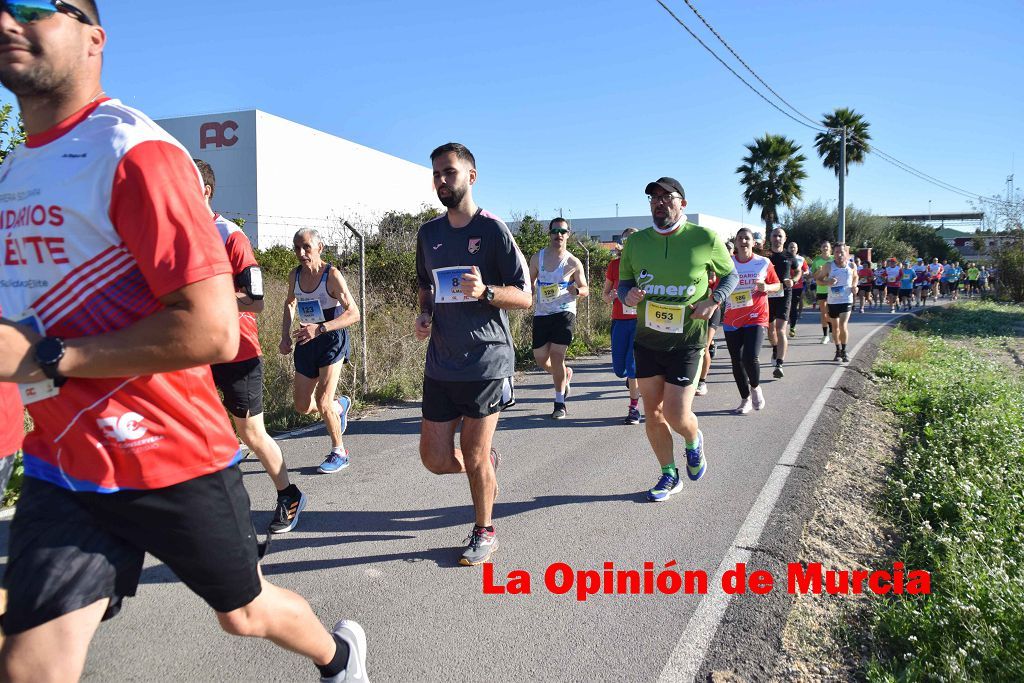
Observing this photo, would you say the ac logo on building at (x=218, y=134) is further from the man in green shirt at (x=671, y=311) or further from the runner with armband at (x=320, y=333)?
the man in green shirt at (x=671, y=311)

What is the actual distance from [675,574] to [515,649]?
1126 mm

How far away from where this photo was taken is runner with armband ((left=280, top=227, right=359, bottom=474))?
5.49 metres

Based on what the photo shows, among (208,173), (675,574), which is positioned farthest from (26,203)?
(675,574)

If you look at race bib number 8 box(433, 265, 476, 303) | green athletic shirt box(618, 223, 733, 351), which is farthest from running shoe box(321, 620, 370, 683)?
green athletic shirt box(618, 223, 733, 351)

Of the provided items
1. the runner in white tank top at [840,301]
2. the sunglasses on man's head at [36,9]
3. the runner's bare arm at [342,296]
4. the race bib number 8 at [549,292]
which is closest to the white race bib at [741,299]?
the race bib number 8 at [549,292]

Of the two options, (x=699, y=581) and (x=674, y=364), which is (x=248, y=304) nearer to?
(x=674, y=364)

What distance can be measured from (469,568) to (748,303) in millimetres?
5063

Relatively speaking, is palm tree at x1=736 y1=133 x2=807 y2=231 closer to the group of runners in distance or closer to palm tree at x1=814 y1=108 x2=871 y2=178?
palm tree at x1=814 y1=108 x2=871 y2=178

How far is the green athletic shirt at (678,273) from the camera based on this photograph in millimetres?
4898

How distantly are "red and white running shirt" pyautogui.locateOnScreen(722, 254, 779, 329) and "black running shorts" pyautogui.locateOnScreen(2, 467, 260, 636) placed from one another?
6559 millimetres

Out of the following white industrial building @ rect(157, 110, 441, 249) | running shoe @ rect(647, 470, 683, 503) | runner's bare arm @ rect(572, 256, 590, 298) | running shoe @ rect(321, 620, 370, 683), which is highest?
white industrial building @ rect(157, 110, 441, 249)

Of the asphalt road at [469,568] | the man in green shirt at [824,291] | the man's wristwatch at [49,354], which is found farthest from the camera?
the man in green shirt at [824,291]

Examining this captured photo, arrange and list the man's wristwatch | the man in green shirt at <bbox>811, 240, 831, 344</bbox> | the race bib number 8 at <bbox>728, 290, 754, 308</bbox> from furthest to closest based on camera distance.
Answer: the man in green shirt at <bbox>811, 240, 831, 344</bbox> < the race bib number 8 at <bbox>728, 290, 754, 308</bbox> < the man's wristwatch

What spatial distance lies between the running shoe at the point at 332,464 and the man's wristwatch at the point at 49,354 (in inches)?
166
